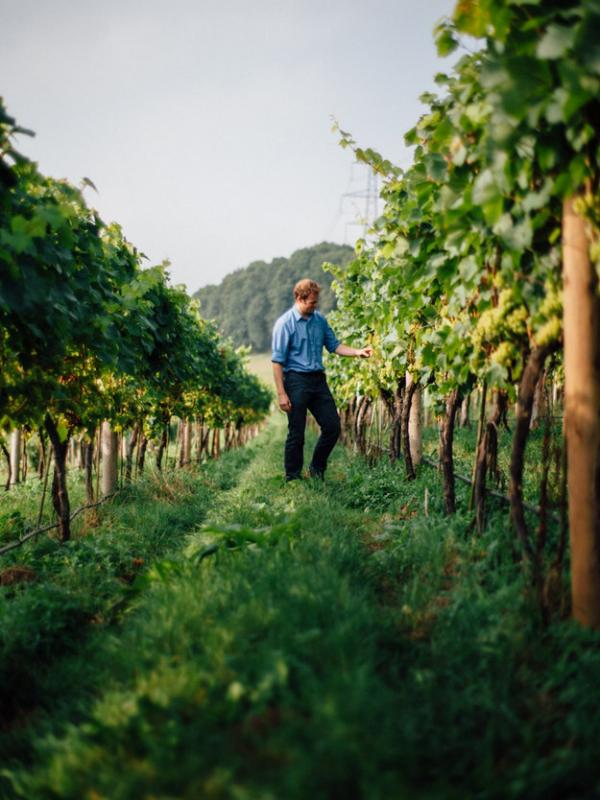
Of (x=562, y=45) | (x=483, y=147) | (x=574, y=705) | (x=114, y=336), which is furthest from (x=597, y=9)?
(x=114, y=336)

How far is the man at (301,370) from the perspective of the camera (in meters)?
5.63

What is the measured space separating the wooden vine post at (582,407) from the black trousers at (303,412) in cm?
346

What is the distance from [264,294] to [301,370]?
9417cm

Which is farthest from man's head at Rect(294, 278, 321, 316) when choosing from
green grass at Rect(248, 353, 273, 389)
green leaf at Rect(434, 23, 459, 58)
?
green grass at Rect(248, 353, 273, 389)

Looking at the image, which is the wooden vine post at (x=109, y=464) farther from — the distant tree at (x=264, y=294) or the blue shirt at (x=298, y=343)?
the distant tree at (x=264, y=294)

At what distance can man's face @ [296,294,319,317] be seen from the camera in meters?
5.66

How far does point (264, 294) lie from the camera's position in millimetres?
97625

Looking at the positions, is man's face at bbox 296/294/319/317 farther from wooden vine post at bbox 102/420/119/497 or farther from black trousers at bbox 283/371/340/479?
wooden vine post at bbox 102/420/119/497

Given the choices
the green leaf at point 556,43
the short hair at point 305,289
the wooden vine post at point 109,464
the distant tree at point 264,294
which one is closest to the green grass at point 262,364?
the distant tree at point 264,294


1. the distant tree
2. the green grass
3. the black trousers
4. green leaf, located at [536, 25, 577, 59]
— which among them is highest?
the distant tree

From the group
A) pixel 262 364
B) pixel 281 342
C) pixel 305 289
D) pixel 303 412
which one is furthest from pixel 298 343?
pixel 262 364

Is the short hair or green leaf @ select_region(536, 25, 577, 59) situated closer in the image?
green leaf @ select_region(536, 25, 577, 59)

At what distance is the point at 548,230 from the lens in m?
2.50

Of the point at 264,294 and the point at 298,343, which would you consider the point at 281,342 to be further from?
the point at 264,294
